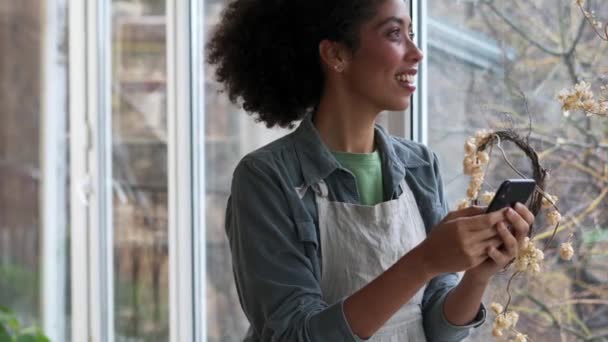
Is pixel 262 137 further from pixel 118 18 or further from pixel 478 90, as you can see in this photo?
pixel 118 18

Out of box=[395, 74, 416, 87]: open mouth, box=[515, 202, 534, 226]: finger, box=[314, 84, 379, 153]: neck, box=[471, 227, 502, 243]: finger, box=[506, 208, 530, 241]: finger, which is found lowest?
box=[471, 227, 502, 243]: finger

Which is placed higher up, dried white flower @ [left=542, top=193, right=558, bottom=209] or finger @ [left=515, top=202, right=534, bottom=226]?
dried white flower @ [left=542, top=193, right=558, bottom=209]

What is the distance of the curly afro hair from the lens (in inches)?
60.4

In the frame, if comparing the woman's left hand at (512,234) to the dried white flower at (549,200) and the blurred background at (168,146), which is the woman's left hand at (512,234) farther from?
the blurred background at (168,146)

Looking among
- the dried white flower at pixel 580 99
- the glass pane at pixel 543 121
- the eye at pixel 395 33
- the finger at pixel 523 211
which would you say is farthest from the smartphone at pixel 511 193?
the eye at pixel 395 33

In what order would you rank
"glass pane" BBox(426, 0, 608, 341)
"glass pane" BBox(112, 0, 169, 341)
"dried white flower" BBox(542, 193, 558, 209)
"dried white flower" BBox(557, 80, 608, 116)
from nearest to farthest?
"dried white flower" BBox(557, 80, 608, 116) < "dried white flower" BBox(542, 193, 558, 209) < "glass pane" BBox(426, 0, 608, 341) < "glass pane" BBox(112, 0, 169, 341)

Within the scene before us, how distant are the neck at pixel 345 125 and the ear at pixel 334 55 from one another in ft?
0.15

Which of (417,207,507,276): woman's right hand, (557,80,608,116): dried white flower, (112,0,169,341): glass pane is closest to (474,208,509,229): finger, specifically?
(417,207,507,276): woman's right hand

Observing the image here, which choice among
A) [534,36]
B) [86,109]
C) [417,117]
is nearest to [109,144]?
[86,109]

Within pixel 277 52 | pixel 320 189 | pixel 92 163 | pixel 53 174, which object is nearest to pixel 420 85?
pixel 277 52

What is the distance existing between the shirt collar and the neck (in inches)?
1.0

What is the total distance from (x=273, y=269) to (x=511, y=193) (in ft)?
1.29

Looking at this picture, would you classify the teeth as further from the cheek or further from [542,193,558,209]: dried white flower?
[542,193,558,209]: dried white flower

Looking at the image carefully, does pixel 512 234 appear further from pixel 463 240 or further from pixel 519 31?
pixel 519 31
